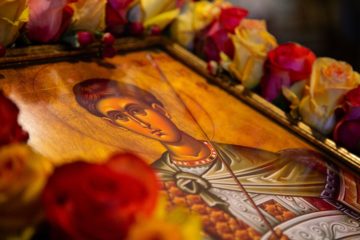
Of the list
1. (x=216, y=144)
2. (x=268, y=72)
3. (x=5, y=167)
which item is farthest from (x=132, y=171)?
(x=268, y=72)

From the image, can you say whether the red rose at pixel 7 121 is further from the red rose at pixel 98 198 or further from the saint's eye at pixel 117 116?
the saint's eye at pixel 117 116

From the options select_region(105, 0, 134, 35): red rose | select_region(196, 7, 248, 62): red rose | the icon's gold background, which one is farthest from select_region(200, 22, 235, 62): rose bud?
select_region(105, 0, 134, 35): red rose

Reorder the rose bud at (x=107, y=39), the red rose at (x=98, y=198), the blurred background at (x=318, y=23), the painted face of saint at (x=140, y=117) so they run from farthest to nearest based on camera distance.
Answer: the blurred background at (x=318, y=23)
the rose bud at (x=107, y=39)
the painted face of saint at (x=140, y=117)
the red rose at (x=98, y=198)

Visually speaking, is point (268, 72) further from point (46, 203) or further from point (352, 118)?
point (46, 203)

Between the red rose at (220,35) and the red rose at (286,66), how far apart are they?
0.50ft

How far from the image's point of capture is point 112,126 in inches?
44.4

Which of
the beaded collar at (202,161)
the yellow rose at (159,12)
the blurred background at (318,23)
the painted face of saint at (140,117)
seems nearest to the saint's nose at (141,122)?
the painted face of saint at (140,117)

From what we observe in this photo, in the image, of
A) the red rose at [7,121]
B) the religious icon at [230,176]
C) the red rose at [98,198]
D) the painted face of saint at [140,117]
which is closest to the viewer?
the red rose at [98,198]

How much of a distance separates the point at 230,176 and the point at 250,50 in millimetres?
469

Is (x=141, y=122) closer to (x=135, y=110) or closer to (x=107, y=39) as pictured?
(x=135, y=110)

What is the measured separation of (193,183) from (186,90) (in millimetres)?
430

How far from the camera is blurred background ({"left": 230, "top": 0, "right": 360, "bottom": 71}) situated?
9.98 ft

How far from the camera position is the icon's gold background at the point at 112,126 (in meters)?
1.04

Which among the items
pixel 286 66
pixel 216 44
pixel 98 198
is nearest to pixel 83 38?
pixel 216 44
